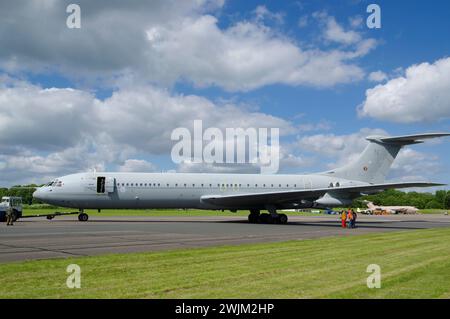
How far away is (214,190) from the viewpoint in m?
35.3

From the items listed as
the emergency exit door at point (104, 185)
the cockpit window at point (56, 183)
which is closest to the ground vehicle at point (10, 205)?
the cockpit window at point (56, 183)

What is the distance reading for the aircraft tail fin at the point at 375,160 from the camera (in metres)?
37.5

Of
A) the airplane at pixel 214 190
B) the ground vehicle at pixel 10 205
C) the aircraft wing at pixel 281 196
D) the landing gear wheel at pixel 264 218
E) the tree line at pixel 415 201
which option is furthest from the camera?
the tree line at pixel 415 201

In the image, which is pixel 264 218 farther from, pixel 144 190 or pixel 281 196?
pixel 144 190

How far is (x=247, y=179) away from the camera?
36.6 metres

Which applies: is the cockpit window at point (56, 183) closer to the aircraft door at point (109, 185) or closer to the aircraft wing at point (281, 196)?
the aircraft door at point (109, 185)

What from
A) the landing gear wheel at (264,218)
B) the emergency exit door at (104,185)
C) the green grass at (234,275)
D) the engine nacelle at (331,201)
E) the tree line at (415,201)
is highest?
the emergency exit door at (104,185)

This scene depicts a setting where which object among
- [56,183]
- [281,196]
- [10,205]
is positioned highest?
[56,183]

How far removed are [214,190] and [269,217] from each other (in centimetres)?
504

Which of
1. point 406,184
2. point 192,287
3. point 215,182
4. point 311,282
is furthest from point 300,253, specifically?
point 215,182

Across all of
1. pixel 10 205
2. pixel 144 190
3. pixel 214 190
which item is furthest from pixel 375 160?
pixel 10 205

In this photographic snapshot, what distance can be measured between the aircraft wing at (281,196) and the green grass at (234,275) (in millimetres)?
19132
